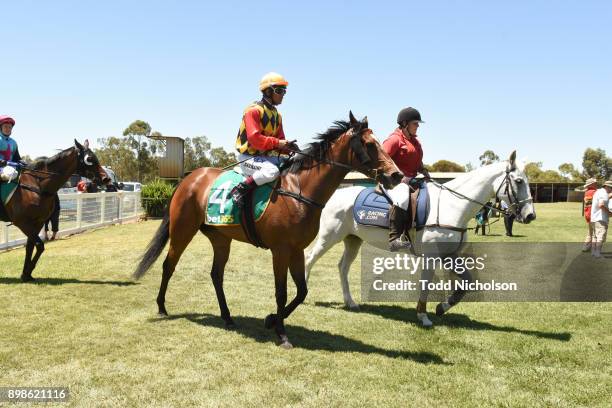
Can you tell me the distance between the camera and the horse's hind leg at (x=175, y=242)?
20.6 feet

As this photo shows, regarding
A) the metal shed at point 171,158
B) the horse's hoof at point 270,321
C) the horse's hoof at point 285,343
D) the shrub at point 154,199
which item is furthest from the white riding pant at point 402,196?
the metal shed at point 171,158

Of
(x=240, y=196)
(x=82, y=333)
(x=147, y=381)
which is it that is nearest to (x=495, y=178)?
(x=240, y=196)

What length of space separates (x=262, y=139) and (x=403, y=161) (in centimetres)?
235

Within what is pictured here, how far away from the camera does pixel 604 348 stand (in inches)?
208

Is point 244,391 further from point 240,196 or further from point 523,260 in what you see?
point 523,260

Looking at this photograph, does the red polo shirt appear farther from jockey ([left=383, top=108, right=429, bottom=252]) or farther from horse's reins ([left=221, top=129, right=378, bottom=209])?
horse's reins ([left=221, top=129, right=378, bottom=209])

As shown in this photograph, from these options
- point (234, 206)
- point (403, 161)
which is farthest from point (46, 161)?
point (403, 161)

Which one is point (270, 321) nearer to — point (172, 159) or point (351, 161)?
point (351, 161)

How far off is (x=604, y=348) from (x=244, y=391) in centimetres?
406

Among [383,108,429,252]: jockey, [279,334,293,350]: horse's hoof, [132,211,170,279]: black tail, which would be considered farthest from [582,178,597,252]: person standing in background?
[132,211,170,279]: black tail

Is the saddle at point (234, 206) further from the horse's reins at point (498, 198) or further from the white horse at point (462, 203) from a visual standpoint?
the horse's reins at point (498, 198)

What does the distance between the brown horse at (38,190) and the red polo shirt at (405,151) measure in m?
5.27

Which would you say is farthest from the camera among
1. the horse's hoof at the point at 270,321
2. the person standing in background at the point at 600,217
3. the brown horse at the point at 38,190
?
the person standing in background at the point at 600,217

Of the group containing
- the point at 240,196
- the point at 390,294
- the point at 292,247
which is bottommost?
the point at 390,294
